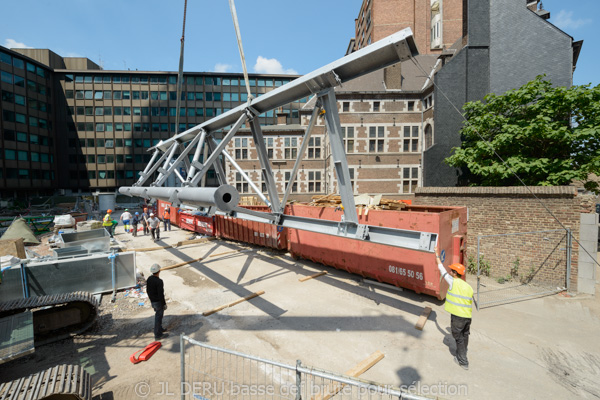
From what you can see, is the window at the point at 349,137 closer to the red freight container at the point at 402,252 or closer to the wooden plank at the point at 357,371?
the red freight container at the point at 402,252

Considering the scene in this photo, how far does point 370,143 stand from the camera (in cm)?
2588

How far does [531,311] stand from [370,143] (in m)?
20.1

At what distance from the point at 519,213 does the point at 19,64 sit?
6702 centimetres

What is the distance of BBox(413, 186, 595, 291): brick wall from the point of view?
948 centimetres

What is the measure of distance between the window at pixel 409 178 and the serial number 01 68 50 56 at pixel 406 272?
1869cm

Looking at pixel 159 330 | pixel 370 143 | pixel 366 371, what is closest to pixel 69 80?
pixel 370 143

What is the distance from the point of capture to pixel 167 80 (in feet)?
170

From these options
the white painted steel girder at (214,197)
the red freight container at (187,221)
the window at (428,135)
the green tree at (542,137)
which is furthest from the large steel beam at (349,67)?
the window at (428,135)

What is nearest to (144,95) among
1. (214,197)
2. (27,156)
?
(27,156)

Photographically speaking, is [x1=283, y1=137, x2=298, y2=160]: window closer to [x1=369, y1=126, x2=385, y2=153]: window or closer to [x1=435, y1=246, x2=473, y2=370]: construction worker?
[x1=369, y1=126, x2=385, y2=153]: window

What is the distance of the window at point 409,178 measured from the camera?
2539 cm

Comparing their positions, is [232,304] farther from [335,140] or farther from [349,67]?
[349,67]

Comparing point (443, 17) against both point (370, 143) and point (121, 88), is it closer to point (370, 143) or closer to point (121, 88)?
point (370, 143)

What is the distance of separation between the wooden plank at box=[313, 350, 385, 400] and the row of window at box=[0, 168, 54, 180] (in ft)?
189
